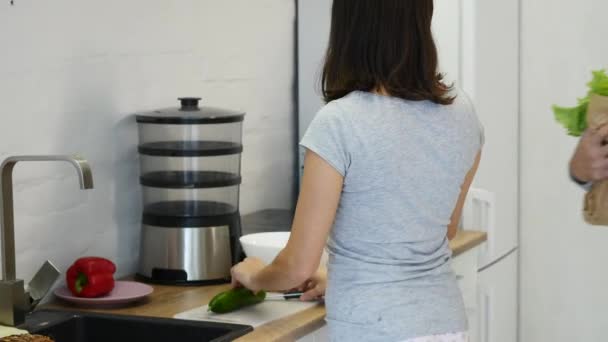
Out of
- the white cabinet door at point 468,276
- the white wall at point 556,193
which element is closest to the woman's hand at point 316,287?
the white cabinet door at point 468,276

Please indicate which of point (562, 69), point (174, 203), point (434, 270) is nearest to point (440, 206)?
point (434, 270)

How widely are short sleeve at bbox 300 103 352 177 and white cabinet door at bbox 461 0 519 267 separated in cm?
125

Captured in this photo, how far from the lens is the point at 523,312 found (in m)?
3.33

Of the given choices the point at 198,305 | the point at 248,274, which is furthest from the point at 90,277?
the point at 248,274

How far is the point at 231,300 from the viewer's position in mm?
1982

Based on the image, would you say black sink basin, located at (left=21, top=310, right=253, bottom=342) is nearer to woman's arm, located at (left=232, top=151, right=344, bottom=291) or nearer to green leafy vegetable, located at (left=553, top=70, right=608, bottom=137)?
woman's arm, located at (left=232, top=151, right=344, bottom=291)

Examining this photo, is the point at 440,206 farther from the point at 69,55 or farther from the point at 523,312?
the point at 523,312

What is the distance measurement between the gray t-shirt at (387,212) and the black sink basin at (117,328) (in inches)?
9.3

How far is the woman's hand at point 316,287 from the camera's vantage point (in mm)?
2068

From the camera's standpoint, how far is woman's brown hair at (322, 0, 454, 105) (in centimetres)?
176

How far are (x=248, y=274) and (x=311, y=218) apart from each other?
0.32m

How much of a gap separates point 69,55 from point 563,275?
1737 mm

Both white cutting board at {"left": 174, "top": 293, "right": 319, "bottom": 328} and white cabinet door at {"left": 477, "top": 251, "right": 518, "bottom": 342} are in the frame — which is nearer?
white cutting board at {"left": 174, "top": 293, "right": 319, "bottom": 328}

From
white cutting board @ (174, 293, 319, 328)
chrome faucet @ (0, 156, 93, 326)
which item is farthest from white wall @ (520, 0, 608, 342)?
chrome faucet @ (0, 156, 93, 326)
